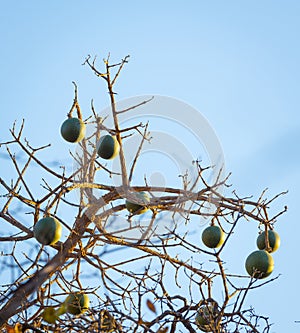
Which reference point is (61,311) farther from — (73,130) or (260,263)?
(73,130)

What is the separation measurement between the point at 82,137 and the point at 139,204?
1.66 ft

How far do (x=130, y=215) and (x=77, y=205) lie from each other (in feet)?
0.78

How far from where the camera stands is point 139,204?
2.99 metres

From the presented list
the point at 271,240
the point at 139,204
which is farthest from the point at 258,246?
the point at 139,204

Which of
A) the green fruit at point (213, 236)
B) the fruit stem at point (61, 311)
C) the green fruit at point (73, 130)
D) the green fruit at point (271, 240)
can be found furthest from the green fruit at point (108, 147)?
the fruit stem at point (61, 311)

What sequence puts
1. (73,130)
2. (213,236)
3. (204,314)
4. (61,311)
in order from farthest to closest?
(73,130)
(213,236)
(204,314)
(61,311)

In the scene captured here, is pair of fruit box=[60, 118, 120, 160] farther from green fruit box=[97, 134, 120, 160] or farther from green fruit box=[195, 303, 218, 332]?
green fruit box=[195, 303, 218, 332]

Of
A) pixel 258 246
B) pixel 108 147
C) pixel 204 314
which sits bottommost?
pixel 204 314

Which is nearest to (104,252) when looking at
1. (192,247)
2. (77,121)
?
(192,247)

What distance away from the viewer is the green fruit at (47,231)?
9.40 feet

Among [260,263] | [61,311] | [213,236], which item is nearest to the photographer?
[61,311]

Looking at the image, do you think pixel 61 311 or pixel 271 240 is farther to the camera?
pixel 271 240

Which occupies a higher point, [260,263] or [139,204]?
[139,204]

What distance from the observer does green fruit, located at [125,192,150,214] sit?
299 centimetres
